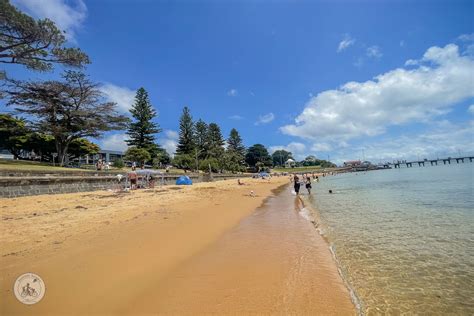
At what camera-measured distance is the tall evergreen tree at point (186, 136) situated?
62.2 m

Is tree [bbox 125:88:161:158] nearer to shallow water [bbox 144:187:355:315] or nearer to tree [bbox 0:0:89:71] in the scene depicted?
tree [bbox 0:0:89:71]

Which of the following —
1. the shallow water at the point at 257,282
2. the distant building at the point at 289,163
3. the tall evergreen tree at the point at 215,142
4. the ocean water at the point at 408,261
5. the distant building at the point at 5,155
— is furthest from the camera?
the distant building at the point at 289,163

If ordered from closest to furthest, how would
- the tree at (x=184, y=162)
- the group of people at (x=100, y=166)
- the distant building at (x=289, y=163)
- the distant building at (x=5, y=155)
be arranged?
the group of people at (x=100, y=166) < the distant building at (x=5, y=155) < the tree at (x=184, y=162) < the distant building at (x=289, y=163)

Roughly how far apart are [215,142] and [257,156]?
113 ft

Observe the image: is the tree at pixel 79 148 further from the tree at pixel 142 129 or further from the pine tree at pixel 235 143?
the pine tree at pixel 235 143

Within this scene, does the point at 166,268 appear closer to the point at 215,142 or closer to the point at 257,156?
the point at 215,142

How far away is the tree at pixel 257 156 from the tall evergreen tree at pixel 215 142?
29.5 metres

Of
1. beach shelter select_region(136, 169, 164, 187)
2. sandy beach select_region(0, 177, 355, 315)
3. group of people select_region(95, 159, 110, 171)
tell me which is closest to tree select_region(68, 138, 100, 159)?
group of people select_region(95, 159, 110, 171)

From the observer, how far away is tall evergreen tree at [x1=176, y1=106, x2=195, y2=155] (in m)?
62.2

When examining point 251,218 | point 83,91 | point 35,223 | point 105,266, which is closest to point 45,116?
point 83,91

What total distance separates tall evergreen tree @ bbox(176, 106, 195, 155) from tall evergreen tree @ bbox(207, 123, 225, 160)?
17.8ft

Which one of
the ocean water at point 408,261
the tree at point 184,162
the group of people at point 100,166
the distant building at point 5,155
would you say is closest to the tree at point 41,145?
the distant building at point 5,155

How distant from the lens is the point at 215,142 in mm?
70500

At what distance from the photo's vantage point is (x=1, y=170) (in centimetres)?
1323
